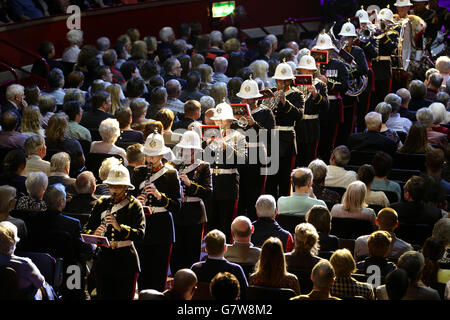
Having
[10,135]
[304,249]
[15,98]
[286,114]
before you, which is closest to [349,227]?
[304,249]

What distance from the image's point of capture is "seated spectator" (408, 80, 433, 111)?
39.1ft

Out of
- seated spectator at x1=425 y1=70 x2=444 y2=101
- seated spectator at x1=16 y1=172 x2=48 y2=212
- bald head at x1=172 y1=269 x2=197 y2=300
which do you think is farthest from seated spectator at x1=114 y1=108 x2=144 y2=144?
seated spectator at x1=425 y1=70 x2=444 y2=101

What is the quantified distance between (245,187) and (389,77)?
462 centimetres

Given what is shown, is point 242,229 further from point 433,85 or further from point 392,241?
point 433,85

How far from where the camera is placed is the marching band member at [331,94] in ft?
38.8

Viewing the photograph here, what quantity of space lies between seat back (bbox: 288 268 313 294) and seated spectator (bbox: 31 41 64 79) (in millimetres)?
8201

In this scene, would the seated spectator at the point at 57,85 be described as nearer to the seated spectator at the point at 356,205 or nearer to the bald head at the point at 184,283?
the seated spectator at the point at 356,205

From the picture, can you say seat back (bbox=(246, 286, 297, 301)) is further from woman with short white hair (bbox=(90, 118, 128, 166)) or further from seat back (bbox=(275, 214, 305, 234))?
woman with short white hair (bbox=(90, 118, 128, 166))

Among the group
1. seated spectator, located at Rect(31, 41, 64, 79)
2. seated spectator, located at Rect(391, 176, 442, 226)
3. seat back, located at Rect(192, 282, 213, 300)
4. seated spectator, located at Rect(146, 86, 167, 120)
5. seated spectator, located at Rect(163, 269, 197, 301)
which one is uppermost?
seated spectator, located at Rect(31, 41, 64, 79)

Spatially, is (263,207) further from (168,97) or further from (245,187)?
(168,97)

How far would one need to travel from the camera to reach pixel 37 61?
14.1m

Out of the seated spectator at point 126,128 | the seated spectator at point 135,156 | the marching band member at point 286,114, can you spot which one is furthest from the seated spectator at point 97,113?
the seated spectator at point 135,156

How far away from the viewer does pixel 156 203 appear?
774 cm
